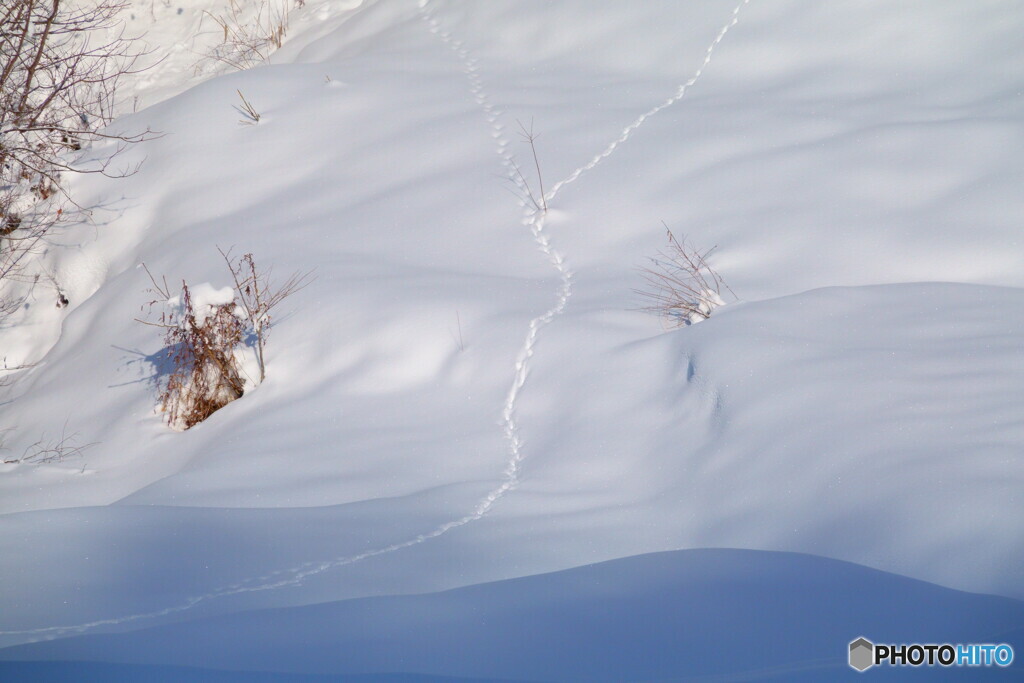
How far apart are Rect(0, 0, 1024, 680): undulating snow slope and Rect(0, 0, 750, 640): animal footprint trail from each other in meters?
0.02

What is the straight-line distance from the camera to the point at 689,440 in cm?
311

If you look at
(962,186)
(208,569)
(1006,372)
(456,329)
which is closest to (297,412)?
(456,329)

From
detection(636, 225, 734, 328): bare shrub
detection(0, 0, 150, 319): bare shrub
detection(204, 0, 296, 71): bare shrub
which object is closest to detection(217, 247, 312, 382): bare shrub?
detection(0, 0, 150, 319): bare shrub

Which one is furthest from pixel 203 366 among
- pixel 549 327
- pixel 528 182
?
pixel 528 182

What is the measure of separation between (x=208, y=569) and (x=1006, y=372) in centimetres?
274

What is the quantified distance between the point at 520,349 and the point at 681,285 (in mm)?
854

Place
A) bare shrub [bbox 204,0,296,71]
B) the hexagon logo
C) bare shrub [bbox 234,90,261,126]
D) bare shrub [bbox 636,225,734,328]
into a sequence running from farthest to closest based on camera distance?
bare shrub [bbox 204,0,296,71] → bare shrub [bbox 234,90,261,126] → bare shrub [bbox 636,225,734,328] → the hexagon logo

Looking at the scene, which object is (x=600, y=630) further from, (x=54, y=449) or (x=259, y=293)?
(x=54, y=449)

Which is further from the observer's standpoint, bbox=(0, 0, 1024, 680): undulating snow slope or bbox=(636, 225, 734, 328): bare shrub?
bbox=(636, 225, 734, 328): bare shrub

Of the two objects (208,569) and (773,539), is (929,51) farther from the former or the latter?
(208,569)

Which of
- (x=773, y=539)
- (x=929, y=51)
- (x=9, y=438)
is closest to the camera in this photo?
(x=773, y=539)

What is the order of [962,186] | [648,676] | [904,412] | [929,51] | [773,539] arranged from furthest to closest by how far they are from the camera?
[929,51], [962,186], [904,412], [773,539], [648,676]

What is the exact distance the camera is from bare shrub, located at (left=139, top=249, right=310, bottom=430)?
4.30 metres

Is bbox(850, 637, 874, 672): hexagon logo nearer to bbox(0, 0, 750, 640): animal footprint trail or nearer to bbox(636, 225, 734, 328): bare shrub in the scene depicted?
bbox(0, 0, 750, 640): animal footprint trail
